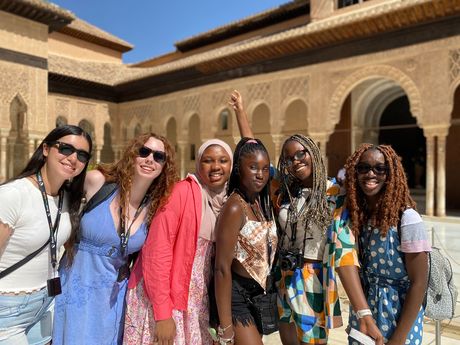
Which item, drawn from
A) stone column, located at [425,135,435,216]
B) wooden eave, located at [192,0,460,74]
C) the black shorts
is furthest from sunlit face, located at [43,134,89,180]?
stone column, located at [425,135,435,216]

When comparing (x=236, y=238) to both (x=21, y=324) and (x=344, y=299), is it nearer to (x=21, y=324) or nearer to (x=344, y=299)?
(x=21, y=324)

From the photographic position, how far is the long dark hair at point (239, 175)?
1714 mm

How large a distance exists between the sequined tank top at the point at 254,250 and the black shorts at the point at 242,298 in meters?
0.06

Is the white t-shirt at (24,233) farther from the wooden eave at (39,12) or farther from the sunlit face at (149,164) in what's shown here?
the wooden eave at (39,12)

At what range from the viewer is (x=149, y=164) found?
174 centimetres

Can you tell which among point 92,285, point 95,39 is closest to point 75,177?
point 92,285

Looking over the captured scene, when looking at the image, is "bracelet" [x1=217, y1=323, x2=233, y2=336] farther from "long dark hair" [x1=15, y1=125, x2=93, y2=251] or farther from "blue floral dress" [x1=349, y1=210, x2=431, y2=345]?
"long dark hair" [x1=15, y1=125, x2=93, y2=251]

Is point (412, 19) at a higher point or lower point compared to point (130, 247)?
higher

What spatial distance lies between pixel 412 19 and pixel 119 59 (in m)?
18.1

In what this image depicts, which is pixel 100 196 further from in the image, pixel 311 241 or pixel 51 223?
pixel 311 241

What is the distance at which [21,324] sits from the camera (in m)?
1.51

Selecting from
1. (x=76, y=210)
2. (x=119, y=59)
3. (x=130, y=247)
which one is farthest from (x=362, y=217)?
(x=119, y=59)

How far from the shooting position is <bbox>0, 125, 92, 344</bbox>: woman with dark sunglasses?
57.4 inches

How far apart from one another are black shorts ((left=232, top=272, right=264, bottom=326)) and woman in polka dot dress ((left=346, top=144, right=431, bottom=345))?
1.54 feet
